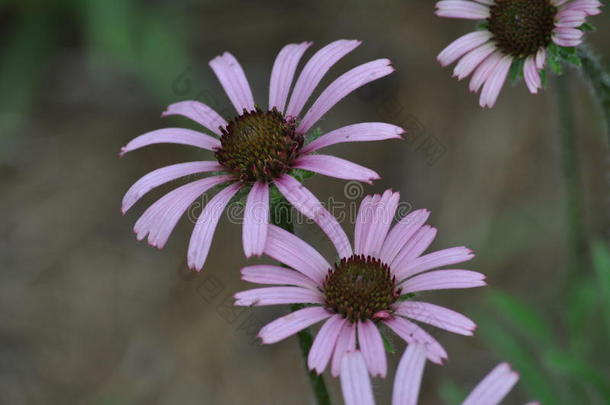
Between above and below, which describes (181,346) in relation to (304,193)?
below

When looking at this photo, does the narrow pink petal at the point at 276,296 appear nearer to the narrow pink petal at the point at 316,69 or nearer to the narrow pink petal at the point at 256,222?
the narrow pink petal at the point at 256,222

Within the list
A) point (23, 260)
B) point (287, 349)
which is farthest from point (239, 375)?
point (23, 260)

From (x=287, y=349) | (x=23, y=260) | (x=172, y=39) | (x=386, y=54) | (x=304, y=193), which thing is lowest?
(x=287, y=349)

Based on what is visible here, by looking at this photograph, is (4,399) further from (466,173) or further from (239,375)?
(466,173)

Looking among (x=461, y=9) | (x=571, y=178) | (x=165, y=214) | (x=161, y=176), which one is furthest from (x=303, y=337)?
(x=571, y=178)

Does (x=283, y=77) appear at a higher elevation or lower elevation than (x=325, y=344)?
higher

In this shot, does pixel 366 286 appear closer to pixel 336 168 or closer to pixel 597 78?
pixel 336 168
